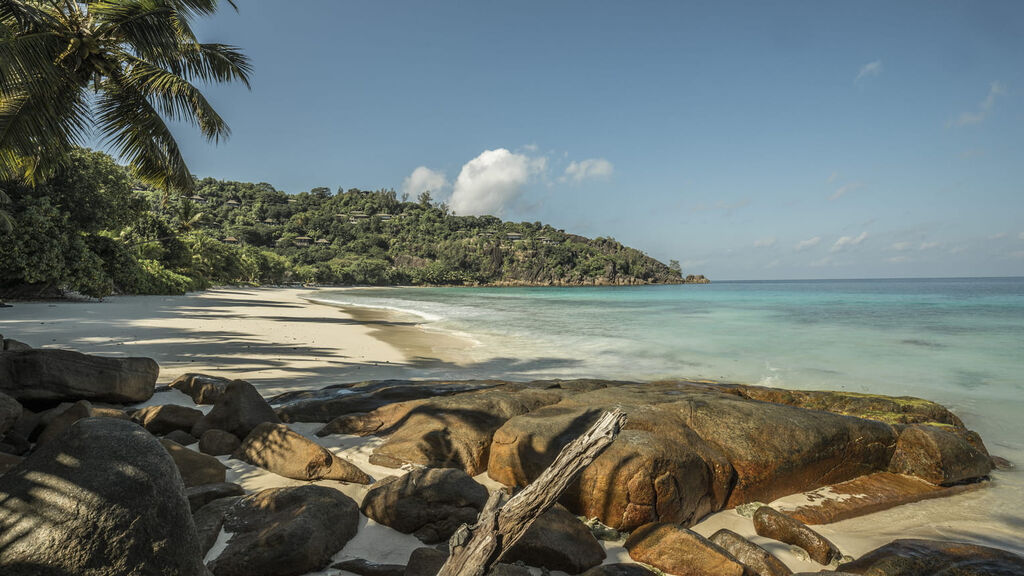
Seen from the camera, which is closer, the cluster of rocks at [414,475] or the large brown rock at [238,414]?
the cluster of rocks at [414,475]

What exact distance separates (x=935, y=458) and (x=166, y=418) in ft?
26.4

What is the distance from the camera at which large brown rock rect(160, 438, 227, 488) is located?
3625mm

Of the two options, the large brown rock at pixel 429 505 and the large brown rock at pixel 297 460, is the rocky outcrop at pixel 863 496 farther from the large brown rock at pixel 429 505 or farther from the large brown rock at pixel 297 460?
the large brown rock at pixel 297 460

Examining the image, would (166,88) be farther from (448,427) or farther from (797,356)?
(797,356)

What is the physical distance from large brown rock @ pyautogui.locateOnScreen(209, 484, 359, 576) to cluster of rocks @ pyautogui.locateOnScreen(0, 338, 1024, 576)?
12 millimetres

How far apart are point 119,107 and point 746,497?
14029 millimetres

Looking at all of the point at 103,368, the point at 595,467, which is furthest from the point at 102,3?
the point at 595,467

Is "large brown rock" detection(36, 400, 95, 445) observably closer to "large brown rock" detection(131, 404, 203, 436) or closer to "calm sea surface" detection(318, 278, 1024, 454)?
"large brown rock" detection(131, 404, 203, 436)

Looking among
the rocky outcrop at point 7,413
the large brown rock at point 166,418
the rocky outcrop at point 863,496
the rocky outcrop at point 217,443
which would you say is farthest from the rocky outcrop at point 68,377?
the rocky outcrop at point 863,496

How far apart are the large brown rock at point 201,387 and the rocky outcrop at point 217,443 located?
1.68m

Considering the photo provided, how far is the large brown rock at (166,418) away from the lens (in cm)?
472

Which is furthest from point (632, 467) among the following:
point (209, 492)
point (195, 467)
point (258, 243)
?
point (258, 243)

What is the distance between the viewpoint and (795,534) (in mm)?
3441

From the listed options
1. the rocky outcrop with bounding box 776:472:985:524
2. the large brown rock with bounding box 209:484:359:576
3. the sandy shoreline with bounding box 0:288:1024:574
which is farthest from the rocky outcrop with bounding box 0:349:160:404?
the rocky outcrop with bounding box 776:472:985:524
